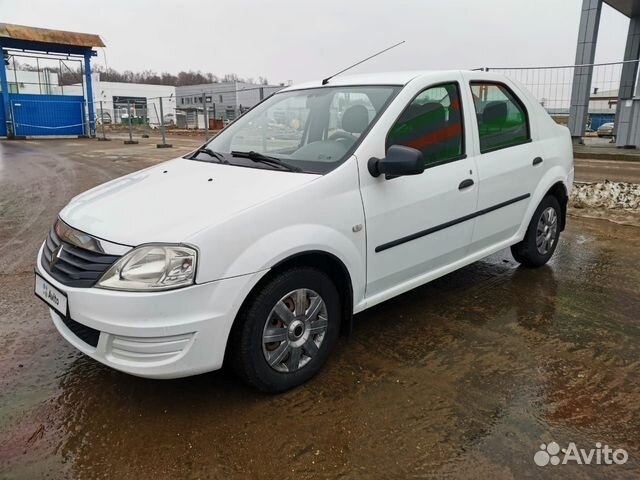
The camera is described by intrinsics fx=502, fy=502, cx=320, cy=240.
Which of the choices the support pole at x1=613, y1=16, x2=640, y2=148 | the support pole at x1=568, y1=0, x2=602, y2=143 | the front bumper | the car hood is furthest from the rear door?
the support pole at x1=568, y1=0, x2=602, y2=143

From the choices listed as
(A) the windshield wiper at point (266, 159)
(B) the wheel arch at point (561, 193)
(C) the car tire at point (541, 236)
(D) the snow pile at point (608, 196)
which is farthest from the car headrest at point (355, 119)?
(D) the snow pile at point (608, 196)

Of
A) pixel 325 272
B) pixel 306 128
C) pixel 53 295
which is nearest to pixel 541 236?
pixel 306 128

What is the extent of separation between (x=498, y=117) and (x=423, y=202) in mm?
1277

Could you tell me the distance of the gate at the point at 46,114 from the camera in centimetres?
2473

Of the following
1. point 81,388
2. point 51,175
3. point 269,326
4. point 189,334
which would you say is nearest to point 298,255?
point 269,326

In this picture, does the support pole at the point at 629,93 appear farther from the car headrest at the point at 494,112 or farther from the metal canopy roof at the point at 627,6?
the car headrest at the point at 494,112

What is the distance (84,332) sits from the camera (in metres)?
2.61

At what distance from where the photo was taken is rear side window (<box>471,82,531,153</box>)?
12.7 ft

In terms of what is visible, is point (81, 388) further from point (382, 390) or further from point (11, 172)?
point (11, 172)

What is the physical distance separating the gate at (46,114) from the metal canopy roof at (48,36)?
2621 millimetres

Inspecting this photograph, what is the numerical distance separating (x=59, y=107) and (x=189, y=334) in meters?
27.4

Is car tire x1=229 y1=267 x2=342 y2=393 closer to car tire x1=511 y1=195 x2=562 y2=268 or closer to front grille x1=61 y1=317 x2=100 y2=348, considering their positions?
front grille x1=61 y1=317 x2=100 y2=348

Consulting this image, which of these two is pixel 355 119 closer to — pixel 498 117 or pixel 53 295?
pixel 498 117

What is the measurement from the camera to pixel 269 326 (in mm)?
2660
